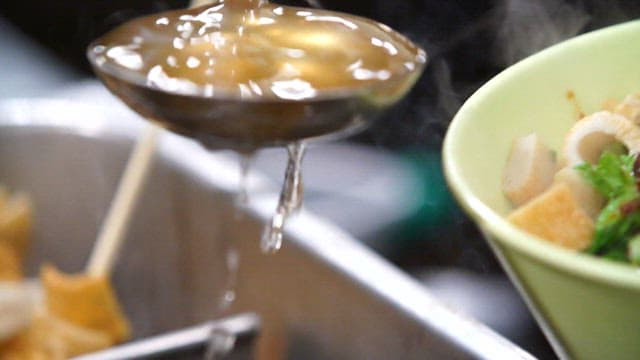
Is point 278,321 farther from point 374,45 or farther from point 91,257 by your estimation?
point 374,45

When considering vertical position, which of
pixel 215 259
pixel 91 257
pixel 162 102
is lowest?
pixel 91 257

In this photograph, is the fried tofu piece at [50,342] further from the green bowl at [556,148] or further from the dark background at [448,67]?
the green bowl at [556,148]

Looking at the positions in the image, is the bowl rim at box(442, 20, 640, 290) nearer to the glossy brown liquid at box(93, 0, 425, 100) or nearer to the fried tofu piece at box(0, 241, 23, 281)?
the glossy brown liquid at box(93, 0, 425, 100)

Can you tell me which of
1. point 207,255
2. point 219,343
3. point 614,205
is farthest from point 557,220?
point 207,255

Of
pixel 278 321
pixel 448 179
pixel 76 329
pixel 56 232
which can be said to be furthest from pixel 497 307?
pixel 448 179

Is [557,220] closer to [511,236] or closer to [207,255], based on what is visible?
[511,236]

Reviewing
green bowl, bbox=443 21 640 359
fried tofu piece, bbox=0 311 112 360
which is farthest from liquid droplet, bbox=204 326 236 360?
green bowl, bbox=443 21 640 359

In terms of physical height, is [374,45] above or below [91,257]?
above
